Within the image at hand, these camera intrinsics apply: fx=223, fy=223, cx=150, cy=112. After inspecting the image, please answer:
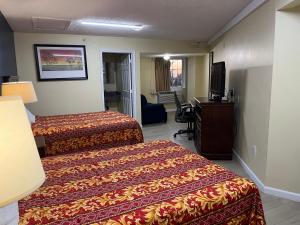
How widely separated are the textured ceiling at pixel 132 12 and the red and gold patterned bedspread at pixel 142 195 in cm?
197

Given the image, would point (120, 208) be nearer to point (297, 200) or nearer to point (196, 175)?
point (196, 175)

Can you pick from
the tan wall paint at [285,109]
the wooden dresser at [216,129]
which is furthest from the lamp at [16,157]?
the wooden dresser at [216,129]

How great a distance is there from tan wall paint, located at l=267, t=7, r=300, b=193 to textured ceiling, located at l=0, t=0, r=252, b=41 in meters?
0.76

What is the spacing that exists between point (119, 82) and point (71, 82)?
2.09m

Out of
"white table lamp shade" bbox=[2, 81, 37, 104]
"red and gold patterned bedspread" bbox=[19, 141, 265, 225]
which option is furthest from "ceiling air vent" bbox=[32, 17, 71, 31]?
"red and gold patterned bedspread" bbox=[19, 141, 265, 225]

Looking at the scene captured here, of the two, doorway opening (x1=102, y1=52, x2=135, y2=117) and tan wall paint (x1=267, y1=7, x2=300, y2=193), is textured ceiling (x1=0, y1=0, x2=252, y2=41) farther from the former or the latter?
doorway opening (x1=102, y1=52, x2=135, y2=117)

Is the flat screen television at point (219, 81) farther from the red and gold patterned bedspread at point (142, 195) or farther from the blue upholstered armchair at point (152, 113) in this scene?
the blue upholstered armchair at point (152, 113)

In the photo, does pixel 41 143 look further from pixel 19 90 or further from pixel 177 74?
pixel 177 74

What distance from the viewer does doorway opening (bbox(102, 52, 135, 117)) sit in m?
5.62

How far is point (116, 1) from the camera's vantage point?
2.64m

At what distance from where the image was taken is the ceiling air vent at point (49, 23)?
341cm

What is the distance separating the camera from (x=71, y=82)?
4.84 metres

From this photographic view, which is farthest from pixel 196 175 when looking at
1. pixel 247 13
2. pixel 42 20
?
pixel 42 20

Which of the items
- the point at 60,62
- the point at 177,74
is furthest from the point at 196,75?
the point at 60,62
